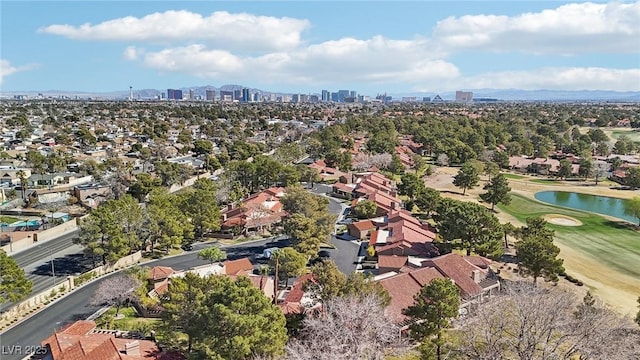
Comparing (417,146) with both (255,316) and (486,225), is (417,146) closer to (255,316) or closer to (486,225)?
(486,225)

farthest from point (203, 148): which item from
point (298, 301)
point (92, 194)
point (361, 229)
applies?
point (298, 301)

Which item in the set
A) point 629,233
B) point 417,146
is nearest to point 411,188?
point 629,233

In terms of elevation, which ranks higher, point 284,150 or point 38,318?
point 284,150

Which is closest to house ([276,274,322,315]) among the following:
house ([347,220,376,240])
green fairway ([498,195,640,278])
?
house ([347,220,376,240])

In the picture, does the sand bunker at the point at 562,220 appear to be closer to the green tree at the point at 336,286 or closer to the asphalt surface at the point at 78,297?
the asphalt surface at the point at 78,297

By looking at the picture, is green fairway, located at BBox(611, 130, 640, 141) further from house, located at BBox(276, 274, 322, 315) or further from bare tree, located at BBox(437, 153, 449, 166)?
house, located at BBox(276, 274, 322, 315)
